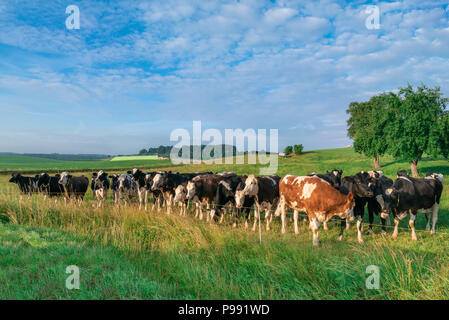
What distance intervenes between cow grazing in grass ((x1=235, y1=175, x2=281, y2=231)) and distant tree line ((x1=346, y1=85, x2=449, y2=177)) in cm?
2454

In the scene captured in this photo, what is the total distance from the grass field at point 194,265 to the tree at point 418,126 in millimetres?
24523

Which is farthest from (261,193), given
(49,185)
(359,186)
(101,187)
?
(49,185)

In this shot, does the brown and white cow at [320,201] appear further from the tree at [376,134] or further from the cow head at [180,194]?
the tree at [376,134]

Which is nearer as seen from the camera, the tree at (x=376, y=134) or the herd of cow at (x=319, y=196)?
the herd of cow at (x=319, y=196)

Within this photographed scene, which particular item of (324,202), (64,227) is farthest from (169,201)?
(324,202)

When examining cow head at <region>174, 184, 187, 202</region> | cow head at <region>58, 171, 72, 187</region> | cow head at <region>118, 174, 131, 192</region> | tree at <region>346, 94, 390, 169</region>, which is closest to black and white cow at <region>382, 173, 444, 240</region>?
cow head at <region>174, 184, 187, 202</region>

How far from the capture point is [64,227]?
8.18 metres

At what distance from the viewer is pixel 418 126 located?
2777cm

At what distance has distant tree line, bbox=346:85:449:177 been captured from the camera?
27203mm

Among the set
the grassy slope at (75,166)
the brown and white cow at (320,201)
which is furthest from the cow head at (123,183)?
the grassy slope at (75,166)

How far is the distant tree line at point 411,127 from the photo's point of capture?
2720 centimetres

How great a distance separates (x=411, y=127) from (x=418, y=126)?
2.15ft
